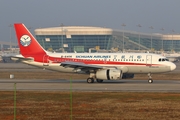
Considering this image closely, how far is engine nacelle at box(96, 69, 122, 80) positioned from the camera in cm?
5040

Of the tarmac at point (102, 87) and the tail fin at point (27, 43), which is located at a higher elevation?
the tail fin at point (27, 43)

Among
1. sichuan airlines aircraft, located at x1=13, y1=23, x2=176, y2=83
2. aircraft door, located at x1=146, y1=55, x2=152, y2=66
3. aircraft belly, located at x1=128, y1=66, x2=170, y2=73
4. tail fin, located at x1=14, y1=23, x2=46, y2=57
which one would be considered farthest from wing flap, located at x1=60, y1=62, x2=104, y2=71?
aircraft door, located at x1=146, y1=55, x2=152, y2=66

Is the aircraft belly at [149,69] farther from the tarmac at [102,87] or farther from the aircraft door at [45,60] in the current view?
the aircraft door at [45,60]

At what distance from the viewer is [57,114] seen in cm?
2725

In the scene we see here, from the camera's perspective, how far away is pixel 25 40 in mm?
56375

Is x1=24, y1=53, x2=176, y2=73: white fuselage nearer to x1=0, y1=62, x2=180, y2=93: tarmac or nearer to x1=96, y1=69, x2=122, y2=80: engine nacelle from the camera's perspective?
x1=0, y1=62, x2=180, y2=93: tarmac

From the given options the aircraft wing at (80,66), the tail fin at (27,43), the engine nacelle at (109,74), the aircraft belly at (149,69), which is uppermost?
the tail fin at (27,43)

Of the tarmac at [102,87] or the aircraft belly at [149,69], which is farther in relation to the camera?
the aircraft belly at [149,69]

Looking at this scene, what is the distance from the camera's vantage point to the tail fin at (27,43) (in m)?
56.0

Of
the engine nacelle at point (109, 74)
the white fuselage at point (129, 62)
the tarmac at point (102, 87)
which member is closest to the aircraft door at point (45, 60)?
the white fuselage at point (129, 62)

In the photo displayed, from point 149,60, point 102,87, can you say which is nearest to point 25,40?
point 102,87

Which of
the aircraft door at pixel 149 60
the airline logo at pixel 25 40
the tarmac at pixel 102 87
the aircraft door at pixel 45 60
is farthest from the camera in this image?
the airline logo at pixel 25 40

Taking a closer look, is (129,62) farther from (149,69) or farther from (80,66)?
(80,66)

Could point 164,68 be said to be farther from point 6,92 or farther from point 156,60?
point 6,92
